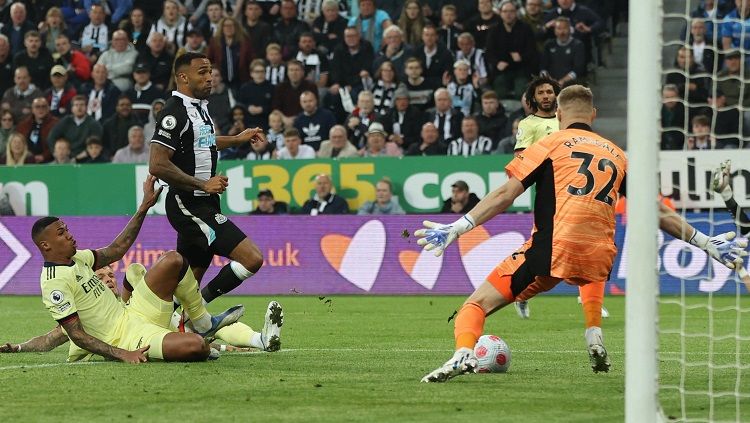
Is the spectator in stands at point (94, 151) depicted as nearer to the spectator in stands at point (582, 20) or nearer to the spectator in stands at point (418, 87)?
the spectator in stands at point (418, 87)

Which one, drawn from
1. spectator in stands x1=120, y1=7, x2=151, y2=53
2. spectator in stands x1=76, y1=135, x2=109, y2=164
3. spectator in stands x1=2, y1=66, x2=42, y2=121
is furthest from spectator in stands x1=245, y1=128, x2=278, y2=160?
spectator in stands x1=2, y1=66, x2=42, y2=121

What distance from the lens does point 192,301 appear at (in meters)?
10.2

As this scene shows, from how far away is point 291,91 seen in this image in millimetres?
21875

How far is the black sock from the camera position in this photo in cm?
1068

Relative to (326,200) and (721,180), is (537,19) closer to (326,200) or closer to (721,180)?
(326,200)

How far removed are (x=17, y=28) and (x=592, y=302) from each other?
60.8 ft

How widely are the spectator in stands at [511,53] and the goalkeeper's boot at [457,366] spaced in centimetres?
1323

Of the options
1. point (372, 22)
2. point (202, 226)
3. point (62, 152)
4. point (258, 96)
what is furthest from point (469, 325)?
point (372, 22)

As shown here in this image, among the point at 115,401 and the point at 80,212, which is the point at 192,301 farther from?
the point at 80,212

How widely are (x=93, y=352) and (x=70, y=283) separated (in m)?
0.54

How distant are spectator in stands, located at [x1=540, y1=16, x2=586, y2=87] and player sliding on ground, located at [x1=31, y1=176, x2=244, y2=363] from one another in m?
12.1

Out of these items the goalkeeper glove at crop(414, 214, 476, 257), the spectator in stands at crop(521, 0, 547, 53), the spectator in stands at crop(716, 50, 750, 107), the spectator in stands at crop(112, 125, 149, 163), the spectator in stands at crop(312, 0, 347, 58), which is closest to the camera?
the goalkeeper glove at crop(414, 214, 476, 257)

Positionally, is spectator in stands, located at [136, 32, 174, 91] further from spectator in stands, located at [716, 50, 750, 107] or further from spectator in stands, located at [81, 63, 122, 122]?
spectator in stands, located at [716, 50, 750, 107]

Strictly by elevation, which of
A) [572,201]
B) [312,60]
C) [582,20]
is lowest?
[572,201]
